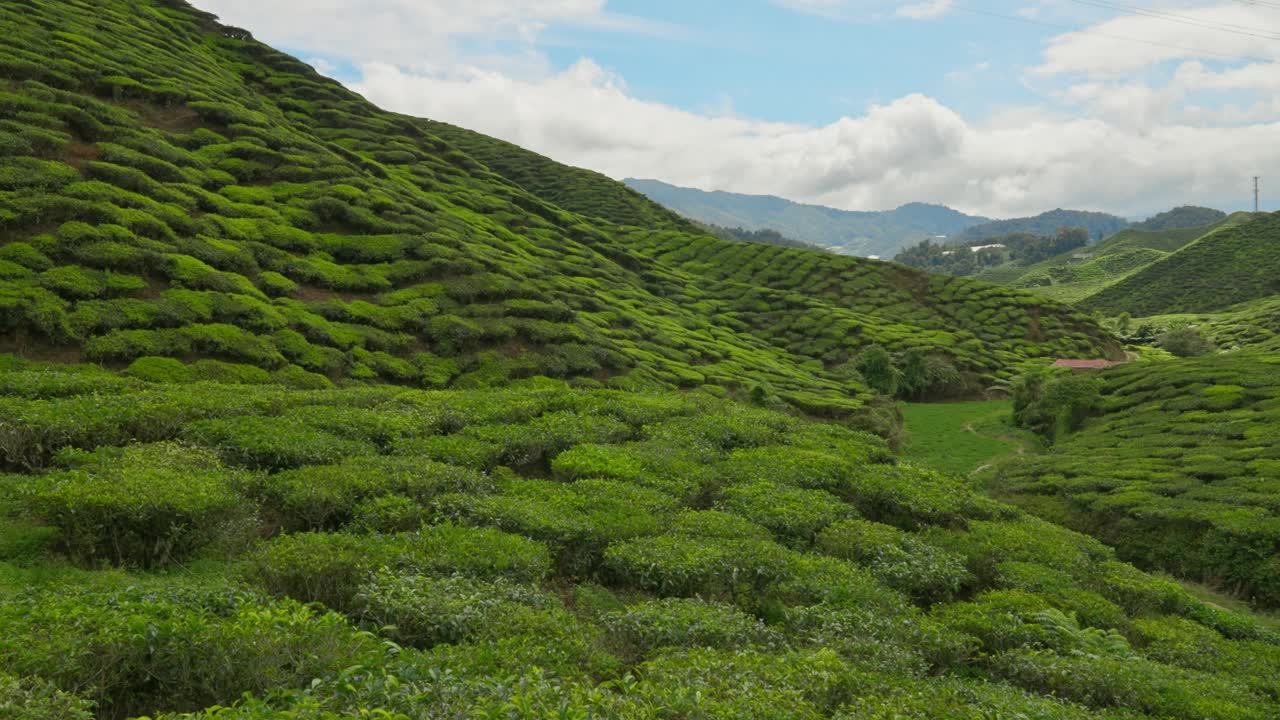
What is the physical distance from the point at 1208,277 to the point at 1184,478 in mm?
157056

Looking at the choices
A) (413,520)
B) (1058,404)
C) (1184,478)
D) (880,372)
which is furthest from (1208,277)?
(413,520)

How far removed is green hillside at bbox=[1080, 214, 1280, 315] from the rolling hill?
15452cm

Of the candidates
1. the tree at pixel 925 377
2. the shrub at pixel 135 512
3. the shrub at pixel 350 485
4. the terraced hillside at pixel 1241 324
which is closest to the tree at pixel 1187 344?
the terraced hillside at pixel 1241 324

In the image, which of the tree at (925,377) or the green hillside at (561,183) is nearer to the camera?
the tree at (925,377)

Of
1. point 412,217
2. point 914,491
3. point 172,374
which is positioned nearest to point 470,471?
point 914,491

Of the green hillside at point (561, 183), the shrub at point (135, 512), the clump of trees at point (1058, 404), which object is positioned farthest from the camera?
the green hillside at point (561, 183)

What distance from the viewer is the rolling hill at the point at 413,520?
7.78m

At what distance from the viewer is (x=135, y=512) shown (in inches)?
406

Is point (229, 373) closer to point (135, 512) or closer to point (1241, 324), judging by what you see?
point (135, 512)

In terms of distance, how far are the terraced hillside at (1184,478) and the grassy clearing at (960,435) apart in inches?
163

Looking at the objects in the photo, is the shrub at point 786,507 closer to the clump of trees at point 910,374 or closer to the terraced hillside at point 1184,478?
the terraced hillside at point 1184,478

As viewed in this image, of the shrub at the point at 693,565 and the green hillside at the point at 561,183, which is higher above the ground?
the green hillside at the point at 561,183

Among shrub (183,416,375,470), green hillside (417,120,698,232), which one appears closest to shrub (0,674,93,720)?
shrub (183,416,375,470)

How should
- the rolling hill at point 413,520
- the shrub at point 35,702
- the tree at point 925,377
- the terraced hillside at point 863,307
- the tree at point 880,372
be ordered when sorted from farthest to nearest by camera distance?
1. the terraced hillside at point 863,307
2. the tree at point 925,377
3. the tree at point 880,372
4. the rolling hill at point 413,520
5. the shrub at point 35,702
